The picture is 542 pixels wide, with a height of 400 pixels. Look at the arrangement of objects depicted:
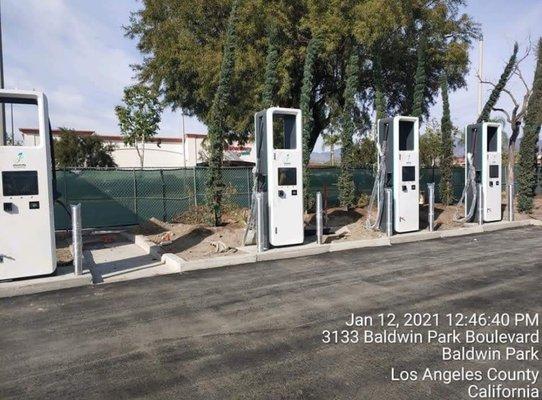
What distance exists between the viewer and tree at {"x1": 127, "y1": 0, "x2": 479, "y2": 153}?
15.5 meters

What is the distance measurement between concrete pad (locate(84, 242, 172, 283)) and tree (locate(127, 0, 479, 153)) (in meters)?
7.58

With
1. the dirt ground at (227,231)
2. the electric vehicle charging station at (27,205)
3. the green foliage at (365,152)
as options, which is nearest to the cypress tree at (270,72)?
the dirt ground at (227,231)

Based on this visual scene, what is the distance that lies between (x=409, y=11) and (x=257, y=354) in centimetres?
1489

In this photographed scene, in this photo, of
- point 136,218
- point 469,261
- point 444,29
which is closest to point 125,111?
point 136,218

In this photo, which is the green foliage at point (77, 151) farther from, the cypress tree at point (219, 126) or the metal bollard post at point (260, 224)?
the metal bollard post at point (260, 224)

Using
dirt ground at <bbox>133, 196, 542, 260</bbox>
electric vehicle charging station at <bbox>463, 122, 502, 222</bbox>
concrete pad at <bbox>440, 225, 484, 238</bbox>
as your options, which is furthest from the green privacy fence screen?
electric vehicle charging station at <bbox>463, 122, 502, 222</bbox>

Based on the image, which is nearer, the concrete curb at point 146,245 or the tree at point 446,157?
the concrete curb at point 146,245

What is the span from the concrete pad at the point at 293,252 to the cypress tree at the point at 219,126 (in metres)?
3.38

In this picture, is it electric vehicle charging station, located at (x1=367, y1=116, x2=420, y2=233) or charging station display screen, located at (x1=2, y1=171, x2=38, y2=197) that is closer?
charging station display screen, located at (x1=2, y1=171, x2=38, y2=197)

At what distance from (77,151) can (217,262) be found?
114 ft

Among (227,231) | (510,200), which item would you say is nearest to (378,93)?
(510,200)

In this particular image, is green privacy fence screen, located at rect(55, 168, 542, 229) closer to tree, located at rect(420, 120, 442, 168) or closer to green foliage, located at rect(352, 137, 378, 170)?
green foliage, located at rect(352, 137, 378, 170)

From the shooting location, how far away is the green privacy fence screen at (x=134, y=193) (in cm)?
1414

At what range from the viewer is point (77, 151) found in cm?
3906
